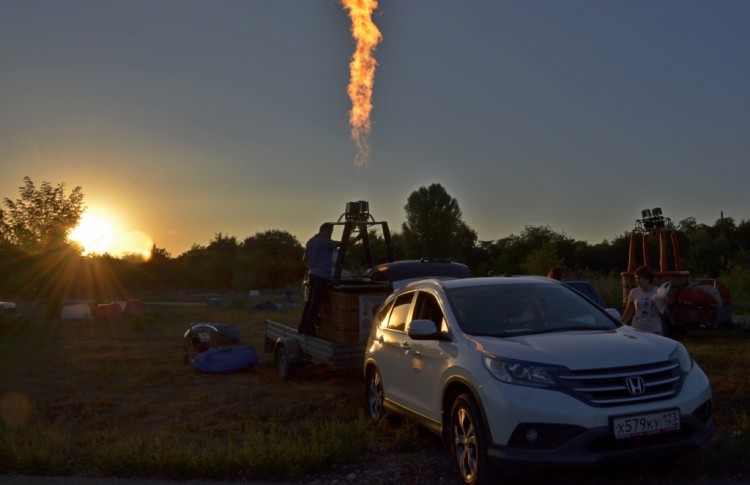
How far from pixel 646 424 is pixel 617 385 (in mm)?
332

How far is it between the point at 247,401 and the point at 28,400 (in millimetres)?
3490

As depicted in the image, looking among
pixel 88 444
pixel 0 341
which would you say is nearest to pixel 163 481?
pixel 88 444

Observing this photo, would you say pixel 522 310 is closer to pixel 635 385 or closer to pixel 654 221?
pixel 635 385

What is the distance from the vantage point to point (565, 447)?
17.6ft

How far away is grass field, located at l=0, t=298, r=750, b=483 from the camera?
22.2 feet

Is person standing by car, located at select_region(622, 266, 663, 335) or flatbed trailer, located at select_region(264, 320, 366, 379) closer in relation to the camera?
person standing by car, located at select_region(622, 266, 663, 335)

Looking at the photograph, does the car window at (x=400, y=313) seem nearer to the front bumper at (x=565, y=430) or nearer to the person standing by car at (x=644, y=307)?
the front bumper at (x=565, y=430)

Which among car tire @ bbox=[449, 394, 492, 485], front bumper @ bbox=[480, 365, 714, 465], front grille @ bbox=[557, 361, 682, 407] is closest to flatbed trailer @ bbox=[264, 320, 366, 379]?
car tire @ bbox=[449, 394, 492, 485]

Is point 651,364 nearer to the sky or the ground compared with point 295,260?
nearer to the ground

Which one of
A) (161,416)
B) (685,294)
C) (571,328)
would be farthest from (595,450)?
Answer: (685,294)

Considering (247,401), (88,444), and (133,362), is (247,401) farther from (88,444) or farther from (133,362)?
(133,362)

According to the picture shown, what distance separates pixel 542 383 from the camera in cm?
553

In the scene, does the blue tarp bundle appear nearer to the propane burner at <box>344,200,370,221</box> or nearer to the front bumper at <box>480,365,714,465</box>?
the propane burner at <box>344,200,370,221</box>

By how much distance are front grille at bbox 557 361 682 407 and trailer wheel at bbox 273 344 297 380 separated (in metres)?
7.48
